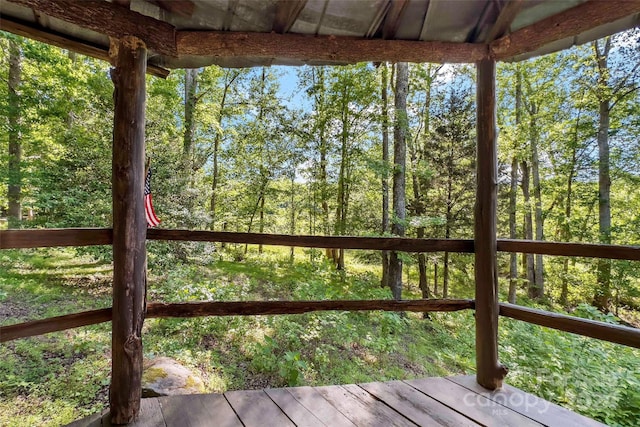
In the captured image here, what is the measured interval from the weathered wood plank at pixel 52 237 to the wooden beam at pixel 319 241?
241mm

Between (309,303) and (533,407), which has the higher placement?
(309,303)

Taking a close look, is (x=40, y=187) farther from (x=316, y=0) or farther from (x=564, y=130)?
(x=564, y=130)

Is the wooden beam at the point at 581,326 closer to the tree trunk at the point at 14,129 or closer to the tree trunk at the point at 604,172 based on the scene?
the tree trunk at the point at 604,172


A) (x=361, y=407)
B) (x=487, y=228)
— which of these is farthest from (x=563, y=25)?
(x=361, y=407)

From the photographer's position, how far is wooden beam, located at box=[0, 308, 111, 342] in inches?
54.6

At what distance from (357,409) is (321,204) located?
8.04 metres

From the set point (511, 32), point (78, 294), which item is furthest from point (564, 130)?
point (78, 294)

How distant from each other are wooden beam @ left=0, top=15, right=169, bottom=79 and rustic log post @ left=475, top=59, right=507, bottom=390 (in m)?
2.22

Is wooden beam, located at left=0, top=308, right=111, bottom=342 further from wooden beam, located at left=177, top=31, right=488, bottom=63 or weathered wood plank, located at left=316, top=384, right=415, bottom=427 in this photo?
wooden beam, located at left=177, top=31, right=488, bottom=63

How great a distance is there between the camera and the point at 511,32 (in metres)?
1.86

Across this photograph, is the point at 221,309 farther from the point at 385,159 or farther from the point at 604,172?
the point at 604,172

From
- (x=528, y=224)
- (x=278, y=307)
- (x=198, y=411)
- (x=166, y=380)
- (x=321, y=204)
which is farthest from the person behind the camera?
(x=528, y=224)

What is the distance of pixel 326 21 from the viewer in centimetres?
175

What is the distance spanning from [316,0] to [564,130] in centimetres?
942
